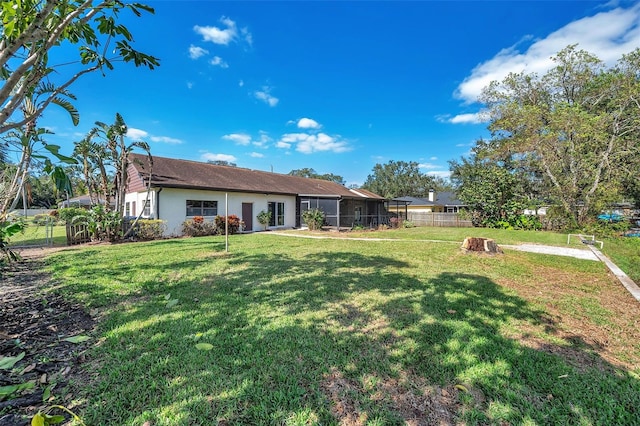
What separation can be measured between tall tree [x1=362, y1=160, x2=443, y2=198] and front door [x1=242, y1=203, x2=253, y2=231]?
132 ft

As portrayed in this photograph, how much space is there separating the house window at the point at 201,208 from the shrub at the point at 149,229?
2028mm

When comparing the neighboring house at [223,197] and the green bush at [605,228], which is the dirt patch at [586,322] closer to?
the neighboring house at [223,197]

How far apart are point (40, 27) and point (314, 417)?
3726mm

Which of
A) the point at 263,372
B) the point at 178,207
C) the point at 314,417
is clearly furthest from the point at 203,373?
the point at 178,207

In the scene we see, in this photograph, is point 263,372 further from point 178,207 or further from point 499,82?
point 499,82

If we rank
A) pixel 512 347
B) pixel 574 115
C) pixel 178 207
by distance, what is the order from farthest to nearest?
pixel 574 115 < pixel 178 207 < pixel 512 347

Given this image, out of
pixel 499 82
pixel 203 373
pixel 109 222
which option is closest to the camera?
pixel 203 373

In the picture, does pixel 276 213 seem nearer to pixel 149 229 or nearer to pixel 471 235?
pixel 149 229

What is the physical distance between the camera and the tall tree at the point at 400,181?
56959mm

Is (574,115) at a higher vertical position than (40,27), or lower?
higher

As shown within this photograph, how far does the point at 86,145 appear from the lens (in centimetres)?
1084

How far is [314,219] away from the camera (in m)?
18.1

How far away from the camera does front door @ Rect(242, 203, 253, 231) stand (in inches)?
679

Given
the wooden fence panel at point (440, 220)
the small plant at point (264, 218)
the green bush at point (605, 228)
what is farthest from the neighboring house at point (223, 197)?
the green bush at point (605, 228)
